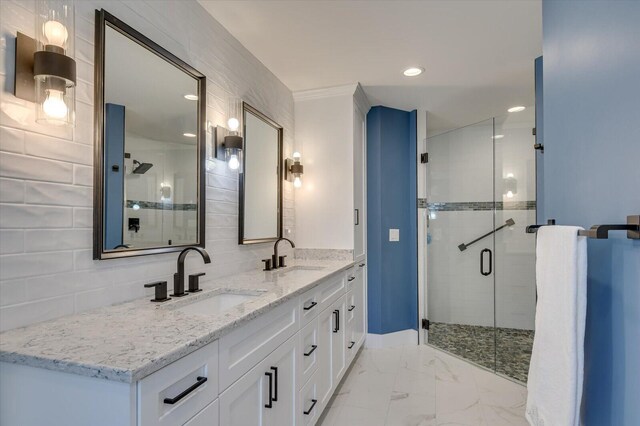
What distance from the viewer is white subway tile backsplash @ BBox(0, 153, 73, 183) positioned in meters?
1.02

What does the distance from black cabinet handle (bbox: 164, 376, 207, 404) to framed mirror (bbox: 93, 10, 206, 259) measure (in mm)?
640

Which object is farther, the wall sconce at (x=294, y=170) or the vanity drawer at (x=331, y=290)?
the wall sconce at (x=294, y=170)

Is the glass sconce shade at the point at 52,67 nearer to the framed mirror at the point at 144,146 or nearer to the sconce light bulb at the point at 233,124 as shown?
the framed mirror at the point at 144,146

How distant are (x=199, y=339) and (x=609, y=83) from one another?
1.34 metres

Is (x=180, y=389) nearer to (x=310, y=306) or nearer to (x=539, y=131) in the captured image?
(x=310, y=306)

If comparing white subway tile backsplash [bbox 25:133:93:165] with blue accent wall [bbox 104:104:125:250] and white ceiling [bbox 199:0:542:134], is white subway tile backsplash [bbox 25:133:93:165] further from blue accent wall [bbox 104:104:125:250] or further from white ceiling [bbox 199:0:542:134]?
white ceiling [bbox 199:0:542:134]

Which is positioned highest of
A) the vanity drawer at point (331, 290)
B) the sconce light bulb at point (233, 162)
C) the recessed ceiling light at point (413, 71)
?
the recessed ceiling light at point (413, 71)

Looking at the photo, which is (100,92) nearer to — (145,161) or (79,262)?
(145,161)

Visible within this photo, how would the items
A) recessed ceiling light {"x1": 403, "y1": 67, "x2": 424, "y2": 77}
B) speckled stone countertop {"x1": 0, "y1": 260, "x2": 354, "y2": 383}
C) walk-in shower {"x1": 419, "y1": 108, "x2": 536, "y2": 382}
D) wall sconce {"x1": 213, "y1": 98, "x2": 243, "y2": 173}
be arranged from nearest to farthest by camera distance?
1. speckled stone countertop {"x1": 0, "y1": 260, "x2": 354, "y2": 383}
2. wall sconce {"x1": 213, "y1": 98, "x2": 243, "y2": 173}
3. recessed ceiling light {"x1": 403, "y1": 67, "x2": 424, "y2": 77}
4. walk-in shower {"x1": 419, "y1": 108, "x2": 536, "y2": 382}

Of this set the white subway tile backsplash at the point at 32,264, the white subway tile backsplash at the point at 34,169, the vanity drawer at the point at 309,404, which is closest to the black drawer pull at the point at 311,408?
the vanity drawer at the point at 309,404

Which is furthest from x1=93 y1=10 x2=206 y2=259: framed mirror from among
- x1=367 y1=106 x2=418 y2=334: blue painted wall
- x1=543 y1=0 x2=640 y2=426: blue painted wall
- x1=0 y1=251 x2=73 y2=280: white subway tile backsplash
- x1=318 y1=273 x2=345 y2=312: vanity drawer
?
x1=367 y1=106 x2=418 y2=334: blue painted wall

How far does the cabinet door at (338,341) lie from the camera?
233 cm

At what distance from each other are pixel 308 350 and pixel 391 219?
6.45 feet

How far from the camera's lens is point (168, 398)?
34.4 inches
